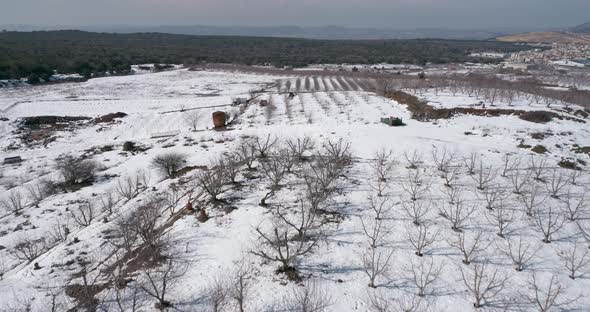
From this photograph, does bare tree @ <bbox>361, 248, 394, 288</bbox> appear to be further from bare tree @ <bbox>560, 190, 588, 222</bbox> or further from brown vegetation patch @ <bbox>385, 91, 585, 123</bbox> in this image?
brown vegetation patch @ <bbox>385, 91, 585, 123</bbox>

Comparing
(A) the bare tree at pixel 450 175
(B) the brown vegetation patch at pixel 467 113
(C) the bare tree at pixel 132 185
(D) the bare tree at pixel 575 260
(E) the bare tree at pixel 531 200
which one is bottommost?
(C) the bare tree at pixel 132 185

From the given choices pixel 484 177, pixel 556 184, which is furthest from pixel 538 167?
pixel 484 177

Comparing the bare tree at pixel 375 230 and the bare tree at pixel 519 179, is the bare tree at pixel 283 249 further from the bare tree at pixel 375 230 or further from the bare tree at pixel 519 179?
the bare tree at pixel 519 179

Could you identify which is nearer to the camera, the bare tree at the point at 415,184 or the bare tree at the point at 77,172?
the bare tree at the point at 415,184

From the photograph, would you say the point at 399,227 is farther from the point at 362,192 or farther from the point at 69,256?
the point at 69,256

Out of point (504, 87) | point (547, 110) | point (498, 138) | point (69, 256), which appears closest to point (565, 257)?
point (498, 138)

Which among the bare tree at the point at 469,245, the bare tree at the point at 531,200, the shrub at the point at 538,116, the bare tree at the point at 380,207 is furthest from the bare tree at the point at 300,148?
the shrub at the point at 538,116

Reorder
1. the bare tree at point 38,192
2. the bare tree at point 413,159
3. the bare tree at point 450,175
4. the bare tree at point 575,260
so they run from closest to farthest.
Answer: the bare tree at point 575,260
the bare tree at point 450,175
the bare tree at point 413,159
the bare tree at point 38,192
